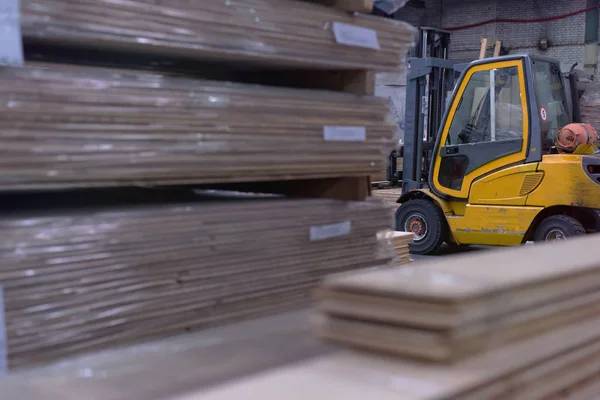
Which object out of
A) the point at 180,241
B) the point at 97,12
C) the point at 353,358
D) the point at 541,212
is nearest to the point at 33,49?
the point at 97,12

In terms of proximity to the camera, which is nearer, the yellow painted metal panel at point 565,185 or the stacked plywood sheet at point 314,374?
the stacked plywood sheet at point 314,374

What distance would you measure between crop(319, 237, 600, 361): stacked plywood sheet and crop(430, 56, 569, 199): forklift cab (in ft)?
16.8

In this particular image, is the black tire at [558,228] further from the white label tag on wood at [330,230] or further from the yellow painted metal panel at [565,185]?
the white label tag on wood at [330,230]

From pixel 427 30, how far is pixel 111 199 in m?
7.97

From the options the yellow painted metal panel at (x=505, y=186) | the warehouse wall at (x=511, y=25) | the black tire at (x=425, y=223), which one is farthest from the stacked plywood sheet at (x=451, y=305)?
the warehouse wall at (x=511, y=25)

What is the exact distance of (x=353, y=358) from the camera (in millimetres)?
1237

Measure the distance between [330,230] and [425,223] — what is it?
5.55 meters

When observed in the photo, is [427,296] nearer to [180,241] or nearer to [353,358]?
[353,358]

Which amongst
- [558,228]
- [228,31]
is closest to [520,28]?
[558,228]

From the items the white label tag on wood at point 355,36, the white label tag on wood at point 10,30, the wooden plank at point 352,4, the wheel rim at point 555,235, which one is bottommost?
the wheel rim at point 555,235

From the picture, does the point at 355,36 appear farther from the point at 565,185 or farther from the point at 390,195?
the point at 390,195

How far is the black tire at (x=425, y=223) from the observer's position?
725cm

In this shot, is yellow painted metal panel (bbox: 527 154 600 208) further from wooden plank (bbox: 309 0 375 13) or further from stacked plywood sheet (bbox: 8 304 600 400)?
stacked plywood sheet (bbox: 8 304 600 400)

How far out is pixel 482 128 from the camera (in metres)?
6.71
